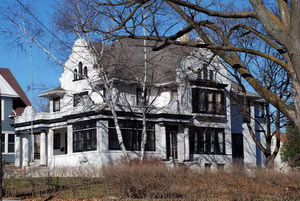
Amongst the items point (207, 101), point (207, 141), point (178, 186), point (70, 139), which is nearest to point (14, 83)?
point (70, 139)

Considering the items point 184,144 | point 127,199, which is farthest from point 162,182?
point 184,144

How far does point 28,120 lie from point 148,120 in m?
10.3

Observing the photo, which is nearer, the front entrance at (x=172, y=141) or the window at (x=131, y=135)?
the window at (x=131, y=135)

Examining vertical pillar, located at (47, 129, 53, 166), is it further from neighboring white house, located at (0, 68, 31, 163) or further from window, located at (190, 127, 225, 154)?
window, located at (190, 127, 225, 154)

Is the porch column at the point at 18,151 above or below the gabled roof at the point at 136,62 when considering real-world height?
below

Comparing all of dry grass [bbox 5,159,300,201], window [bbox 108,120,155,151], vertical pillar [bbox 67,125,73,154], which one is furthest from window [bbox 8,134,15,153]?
dry grass [bbox 5,159,300,201]

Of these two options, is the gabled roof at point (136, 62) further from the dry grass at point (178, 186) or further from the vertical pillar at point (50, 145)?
the dry grass at point (178, 186)

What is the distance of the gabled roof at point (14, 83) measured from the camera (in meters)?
46.3

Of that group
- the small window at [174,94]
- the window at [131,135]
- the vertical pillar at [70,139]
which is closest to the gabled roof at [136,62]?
the small window at [174,94]

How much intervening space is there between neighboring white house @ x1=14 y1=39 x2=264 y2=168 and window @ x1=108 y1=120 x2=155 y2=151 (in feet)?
0.23

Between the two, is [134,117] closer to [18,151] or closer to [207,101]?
[207,101]

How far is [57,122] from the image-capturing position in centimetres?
3669

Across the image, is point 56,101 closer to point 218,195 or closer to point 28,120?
point 28,120

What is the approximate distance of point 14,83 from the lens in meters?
47.4
